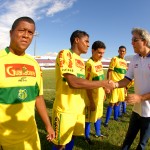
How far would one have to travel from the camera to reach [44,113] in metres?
3.82

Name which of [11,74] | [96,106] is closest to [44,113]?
[11,74]

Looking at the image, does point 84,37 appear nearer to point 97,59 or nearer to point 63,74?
point 63,74

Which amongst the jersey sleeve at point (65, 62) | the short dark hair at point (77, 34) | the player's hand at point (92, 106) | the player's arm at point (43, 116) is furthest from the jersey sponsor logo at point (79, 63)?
the player's hand at point (92, 106)

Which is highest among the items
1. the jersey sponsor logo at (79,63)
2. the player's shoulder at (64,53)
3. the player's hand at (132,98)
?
the player's shoulder at (64,53)

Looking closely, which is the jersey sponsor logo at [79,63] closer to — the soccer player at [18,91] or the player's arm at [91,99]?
the soccer player at [18,91]

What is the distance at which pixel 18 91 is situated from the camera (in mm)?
3326

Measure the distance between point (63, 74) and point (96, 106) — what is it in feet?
9.22

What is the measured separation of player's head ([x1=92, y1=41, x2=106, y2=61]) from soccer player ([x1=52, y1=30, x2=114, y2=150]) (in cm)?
212

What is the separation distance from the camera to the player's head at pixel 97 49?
6920mm

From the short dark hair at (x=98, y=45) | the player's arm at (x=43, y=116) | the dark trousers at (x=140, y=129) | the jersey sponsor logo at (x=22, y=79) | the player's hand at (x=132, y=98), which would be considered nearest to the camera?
the jersey sponsor logo at (x=22, y=79)

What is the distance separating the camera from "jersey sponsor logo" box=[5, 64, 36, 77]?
3.28 meters

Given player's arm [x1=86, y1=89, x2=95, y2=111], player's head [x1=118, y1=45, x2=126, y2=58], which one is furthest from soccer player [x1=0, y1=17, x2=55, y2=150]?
player's head [x1=118, y1=45, x2=126, y2=58]

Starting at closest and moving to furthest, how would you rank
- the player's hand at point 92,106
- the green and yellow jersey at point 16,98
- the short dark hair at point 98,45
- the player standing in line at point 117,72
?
the green and yellow jersey at point 16,98 < the player's hand at point 92,106 < the short dark hair at point 98,45 < the player standing in line at point 117,72

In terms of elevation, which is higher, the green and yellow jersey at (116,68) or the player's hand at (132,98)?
the green and yellow jersey at (116,68)
